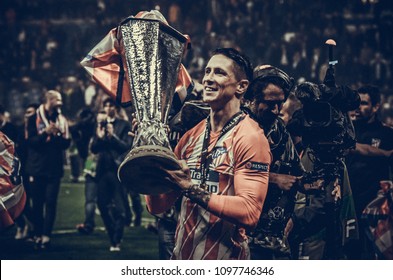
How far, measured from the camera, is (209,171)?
12.5 feet

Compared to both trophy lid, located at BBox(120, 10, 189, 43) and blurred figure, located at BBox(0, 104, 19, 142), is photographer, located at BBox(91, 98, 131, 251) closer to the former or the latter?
blurred figure, located at BBox(0, 104, 19, 142)

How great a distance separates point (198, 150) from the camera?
3.90 m

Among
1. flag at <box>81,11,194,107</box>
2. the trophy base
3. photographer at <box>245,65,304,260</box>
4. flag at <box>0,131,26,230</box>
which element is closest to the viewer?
the trophy base

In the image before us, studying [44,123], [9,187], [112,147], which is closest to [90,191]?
[112,147]

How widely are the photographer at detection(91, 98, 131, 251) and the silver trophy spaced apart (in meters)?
5.50

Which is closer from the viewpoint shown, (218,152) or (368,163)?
(218,152)

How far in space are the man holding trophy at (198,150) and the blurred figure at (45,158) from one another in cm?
548

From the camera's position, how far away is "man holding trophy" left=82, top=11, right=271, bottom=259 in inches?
135

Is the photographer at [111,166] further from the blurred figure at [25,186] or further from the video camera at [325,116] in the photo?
the video camera at [325,116]

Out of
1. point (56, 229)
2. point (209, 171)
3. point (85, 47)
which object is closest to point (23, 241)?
point (56, 229)

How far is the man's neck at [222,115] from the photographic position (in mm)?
3891

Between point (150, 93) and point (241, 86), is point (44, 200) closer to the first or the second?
point (241, 86)

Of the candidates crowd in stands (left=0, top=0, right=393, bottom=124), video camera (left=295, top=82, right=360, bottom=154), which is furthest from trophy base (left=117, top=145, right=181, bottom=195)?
crowd in stands (left=0, top=0, right=393, bottom=124)

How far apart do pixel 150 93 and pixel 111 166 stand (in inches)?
238
